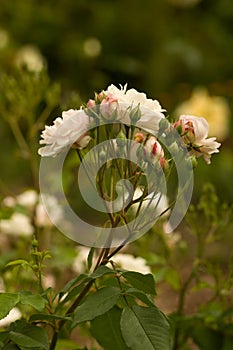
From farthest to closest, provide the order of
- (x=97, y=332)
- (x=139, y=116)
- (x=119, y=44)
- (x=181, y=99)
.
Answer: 1. (x=119, y=44)
2. (x=181, y=99)
3. (x=97, y=332)
4. (x=139, y=116)

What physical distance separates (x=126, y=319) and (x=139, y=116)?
0.67 feet

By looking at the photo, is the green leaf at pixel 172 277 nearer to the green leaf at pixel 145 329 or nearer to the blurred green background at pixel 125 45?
the green leaf at pixel 145 329

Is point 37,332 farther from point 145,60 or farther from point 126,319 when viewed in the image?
point 145,60

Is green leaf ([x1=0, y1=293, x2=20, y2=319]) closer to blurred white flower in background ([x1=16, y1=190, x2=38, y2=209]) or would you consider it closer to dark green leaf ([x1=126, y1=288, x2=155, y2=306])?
dark green leaf ([x1=126, y1=288, x2=155, y2=306])

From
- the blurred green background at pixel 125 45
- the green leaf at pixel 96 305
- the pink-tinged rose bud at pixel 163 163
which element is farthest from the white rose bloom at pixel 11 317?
the blurred green background at pixel 125 45

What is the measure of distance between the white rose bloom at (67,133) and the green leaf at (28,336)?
7.6 inches

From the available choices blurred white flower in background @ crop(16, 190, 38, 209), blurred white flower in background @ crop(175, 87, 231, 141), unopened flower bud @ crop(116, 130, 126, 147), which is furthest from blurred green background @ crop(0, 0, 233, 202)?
unopened flower bud @ crop(116, 130, 126, 147)

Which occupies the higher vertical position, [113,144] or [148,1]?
[148,1]

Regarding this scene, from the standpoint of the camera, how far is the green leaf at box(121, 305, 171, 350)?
780 millimetres

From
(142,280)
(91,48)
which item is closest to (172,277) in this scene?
(142,280)

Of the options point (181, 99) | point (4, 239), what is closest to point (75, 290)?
point (4, 239)

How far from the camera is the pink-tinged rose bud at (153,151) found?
799 mm

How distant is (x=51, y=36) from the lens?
3717 millimetres

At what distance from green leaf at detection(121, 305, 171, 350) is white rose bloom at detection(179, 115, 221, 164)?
6.8 inches
